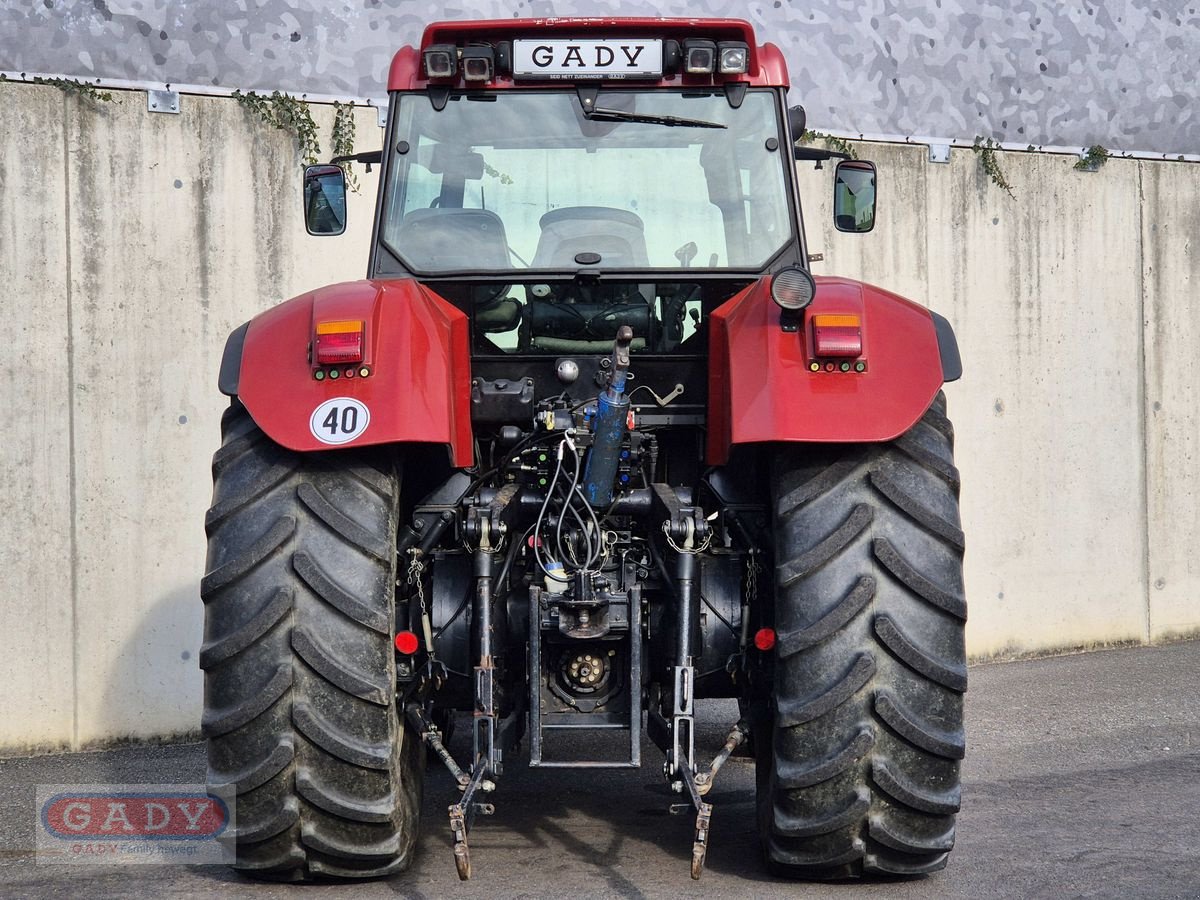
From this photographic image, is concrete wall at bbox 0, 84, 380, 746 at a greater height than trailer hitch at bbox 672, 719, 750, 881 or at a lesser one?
greater

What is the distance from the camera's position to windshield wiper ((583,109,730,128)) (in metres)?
A: 4.97

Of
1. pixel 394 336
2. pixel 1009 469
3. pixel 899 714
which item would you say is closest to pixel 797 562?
pixel 899 714

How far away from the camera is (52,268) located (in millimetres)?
7016

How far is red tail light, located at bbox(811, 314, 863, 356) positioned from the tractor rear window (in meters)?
0.89

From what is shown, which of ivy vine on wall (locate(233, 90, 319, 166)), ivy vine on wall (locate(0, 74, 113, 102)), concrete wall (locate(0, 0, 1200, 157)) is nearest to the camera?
ivy vine on wall (locate(0, 74, 113, 102))

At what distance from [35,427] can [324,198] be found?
229cm

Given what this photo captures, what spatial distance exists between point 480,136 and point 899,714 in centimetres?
243

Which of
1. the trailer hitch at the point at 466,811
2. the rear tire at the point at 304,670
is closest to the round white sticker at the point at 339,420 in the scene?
the rear tire at the point at 304,670

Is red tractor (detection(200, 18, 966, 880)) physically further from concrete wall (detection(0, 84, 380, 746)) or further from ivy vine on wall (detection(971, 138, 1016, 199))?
ivy vine on wall (detection(971, 138, 1016, 199))

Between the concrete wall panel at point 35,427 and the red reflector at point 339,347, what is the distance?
11.6ft

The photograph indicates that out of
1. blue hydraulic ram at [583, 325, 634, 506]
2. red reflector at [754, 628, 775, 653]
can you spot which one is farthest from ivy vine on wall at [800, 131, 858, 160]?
red reflector at [754, 628, 775, 653]

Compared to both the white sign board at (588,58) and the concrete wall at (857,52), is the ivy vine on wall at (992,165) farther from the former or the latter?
the white sign board at (588,58)

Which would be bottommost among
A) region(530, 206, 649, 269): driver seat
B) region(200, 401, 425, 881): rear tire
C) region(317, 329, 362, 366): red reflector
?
region(200, 401, 425, 881): rear tire

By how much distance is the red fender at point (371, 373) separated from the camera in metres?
3.95
